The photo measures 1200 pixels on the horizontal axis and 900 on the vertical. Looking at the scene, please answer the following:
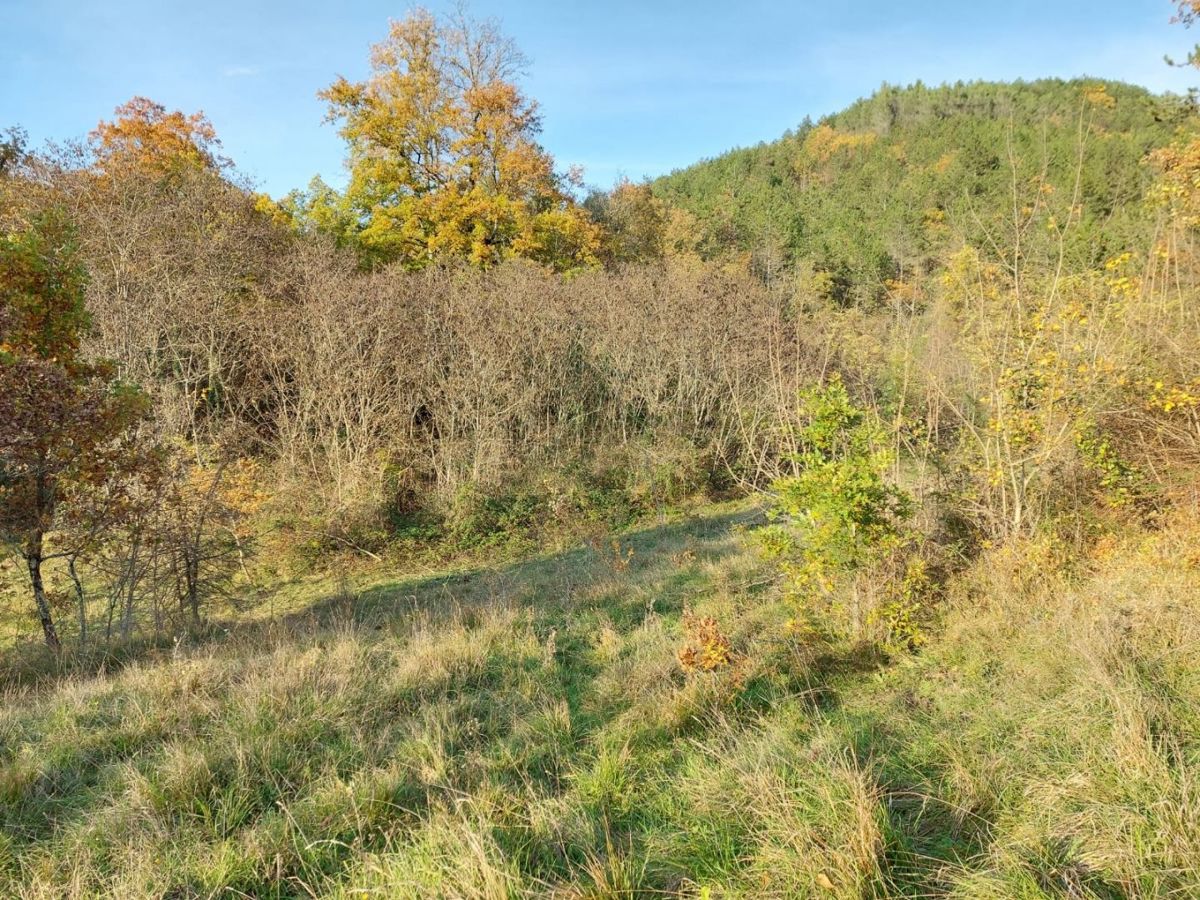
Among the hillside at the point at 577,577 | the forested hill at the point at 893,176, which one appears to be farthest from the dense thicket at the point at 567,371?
the forested hill at the point at 893,176

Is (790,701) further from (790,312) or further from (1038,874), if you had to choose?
(790,312)

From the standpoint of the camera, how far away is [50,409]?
5543 millimetres

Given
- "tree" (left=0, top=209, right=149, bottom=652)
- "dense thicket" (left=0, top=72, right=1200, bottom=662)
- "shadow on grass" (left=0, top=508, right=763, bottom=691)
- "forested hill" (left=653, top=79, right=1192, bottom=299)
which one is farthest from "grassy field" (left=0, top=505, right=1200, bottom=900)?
"forested hill" (left=653, top=79, right=1192, bottom=299)

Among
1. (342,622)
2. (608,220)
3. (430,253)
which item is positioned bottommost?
(342,622)

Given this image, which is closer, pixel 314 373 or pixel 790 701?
pixel 790 701

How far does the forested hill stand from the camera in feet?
92.7

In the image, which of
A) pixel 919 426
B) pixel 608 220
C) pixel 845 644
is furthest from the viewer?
pixel 608 220

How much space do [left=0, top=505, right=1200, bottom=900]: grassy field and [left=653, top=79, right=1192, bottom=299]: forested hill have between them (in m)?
16.3

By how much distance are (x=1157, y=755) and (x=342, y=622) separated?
6.52 m

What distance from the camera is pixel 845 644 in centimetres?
420

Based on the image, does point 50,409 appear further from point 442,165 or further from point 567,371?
point 442,165

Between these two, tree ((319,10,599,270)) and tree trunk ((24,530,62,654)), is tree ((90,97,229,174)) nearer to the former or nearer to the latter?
tree ((319,10,599,270))

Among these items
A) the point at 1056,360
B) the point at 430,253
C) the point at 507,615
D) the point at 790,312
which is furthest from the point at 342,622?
the point at 430,253

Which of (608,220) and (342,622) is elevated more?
(608,220)
